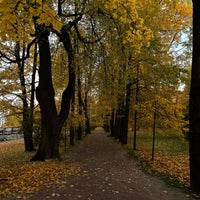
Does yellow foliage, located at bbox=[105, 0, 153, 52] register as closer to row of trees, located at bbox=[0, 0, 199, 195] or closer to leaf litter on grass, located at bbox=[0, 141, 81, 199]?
row of trees, located at bbox=[0, 0, 199, 195]

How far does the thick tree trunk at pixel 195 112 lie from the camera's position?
24.8 feet

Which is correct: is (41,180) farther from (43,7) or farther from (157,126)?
(157,126)

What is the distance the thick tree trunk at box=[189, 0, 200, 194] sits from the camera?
7.55m

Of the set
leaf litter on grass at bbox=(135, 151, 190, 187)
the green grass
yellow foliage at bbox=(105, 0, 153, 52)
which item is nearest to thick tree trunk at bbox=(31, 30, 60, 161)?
leaf litter on grass at bbox=(135, 151, 190, 187)

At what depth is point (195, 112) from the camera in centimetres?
A: 759

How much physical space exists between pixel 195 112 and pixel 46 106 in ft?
24.4

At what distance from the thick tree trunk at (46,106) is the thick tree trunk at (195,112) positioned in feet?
23.9

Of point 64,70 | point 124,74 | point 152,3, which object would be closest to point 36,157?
point 64,70

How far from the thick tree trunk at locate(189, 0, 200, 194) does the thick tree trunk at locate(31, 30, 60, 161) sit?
727 cm

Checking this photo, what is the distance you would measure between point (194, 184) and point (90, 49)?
7458mm

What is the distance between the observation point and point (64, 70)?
15.3 meters

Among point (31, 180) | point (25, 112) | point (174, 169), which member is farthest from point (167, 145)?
point (31, 180)

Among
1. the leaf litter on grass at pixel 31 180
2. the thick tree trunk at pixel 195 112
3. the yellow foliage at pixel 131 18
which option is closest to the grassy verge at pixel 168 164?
the thick tree trunk at pixel 195 112

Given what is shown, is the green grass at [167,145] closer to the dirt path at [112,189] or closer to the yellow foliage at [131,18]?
the dirt path at [112,189]
